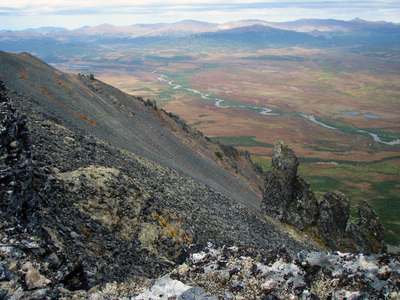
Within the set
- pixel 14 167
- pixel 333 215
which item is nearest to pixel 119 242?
pixel 14 167

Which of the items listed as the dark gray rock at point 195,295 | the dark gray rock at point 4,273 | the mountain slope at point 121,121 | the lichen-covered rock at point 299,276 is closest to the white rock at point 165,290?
the dark gray rock at point 195,295

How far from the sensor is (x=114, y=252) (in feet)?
44.6

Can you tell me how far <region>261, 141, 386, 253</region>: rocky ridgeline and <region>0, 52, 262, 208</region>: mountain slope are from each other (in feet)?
14.9

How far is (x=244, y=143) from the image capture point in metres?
137

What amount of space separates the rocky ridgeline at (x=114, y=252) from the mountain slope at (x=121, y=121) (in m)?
14.1

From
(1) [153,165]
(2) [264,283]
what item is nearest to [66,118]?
(1) [153,165]

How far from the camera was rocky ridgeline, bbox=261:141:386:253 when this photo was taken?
1422 inches

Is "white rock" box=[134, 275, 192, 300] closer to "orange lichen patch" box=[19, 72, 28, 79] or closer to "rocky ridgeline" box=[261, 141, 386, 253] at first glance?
"rocky ridgeline" box=[261, 141, 386, 253]

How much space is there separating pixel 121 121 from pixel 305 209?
3021 centimetres

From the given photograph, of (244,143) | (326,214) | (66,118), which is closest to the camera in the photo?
(66,118)

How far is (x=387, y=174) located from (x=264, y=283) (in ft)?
383

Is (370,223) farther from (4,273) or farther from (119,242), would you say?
(4,273)

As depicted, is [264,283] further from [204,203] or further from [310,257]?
[204,203]

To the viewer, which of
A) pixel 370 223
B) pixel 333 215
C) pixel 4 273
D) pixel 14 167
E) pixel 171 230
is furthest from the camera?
pixel 370 223
